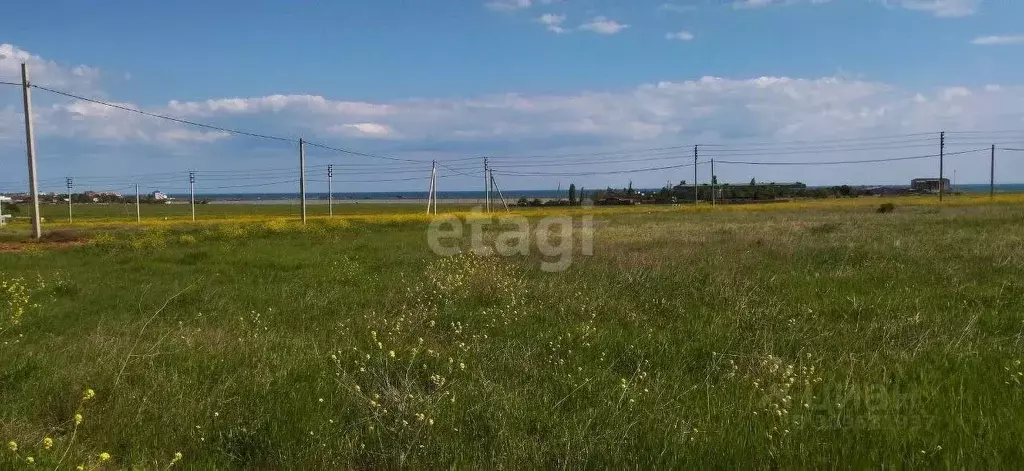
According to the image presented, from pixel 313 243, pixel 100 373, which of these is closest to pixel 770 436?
pixel 100 373

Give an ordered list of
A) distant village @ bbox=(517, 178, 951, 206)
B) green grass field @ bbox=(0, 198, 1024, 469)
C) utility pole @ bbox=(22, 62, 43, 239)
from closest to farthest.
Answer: green grass field @ bbox=(0, 198, 1024, 469) < utility pole @ bbox=(22, 62, 43, 239) < distant village @ bbox=(517, 178, 951, 206)

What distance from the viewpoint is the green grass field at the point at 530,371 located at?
346cm

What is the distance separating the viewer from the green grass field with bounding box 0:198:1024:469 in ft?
11.4

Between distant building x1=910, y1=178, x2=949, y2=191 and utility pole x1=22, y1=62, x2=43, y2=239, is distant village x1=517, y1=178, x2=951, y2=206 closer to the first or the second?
distant building x1=910, y1=178, x2=949, y2=191

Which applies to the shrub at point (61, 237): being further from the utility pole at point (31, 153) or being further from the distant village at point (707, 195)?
the distant village at point (707, 195)

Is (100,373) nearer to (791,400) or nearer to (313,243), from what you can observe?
(791,400)

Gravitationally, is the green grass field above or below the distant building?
below

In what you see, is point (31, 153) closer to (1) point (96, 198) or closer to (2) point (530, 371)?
(2) point (530, 371)

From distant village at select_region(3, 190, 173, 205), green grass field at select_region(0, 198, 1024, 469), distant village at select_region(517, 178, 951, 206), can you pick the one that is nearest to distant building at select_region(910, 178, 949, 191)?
distant village at select_region(517, 178, 951, 206)

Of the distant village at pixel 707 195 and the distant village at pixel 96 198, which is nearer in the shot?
the distant village at pixel 707 195

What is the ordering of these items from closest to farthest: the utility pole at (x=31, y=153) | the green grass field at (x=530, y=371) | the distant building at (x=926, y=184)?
the green grass field at (x=530, y=371) < the utility pole at (x=31, y=153) < the distant building at (x=926, y=184)

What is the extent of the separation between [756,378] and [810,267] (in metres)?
6.71

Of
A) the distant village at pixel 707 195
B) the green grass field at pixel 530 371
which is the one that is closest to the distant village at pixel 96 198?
the distant village at pixel 707 195

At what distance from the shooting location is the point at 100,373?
14.8 feet
